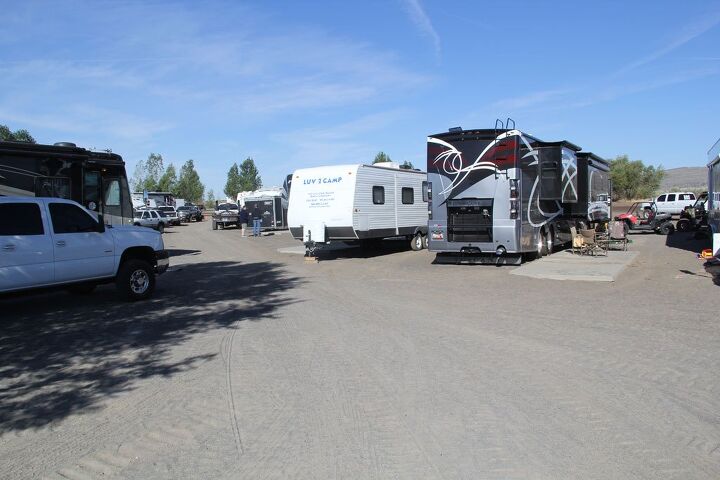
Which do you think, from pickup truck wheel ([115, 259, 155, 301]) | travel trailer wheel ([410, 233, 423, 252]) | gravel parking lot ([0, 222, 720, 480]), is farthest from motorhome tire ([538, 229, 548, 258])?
pickup truck wheel ([115, 259, 155, 301])

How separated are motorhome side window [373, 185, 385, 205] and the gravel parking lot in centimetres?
750

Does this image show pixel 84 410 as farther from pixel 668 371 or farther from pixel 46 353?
pixel 668 371

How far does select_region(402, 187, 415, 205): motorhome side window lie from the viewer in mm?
19469

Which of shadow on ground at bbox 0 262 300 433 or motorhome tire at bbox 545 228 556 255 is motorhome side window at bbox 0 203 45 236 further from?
motorhome tire at bbox 545 228 556 255

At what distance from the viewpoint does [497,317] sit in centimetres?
855

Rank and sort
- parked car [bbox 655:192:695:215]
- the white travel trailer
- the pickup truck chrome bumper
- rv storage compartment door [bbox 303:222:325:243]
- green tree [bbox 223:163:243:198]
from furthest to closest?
green tree [bbox 223:163:243:198], parked car [bbox 655:192:695:215], rv storage compartment door [bbox 303:222:325:243], the white travel trailer, the pickup truck chrome bumper

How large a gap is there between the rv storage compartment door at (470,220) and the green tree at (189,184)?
76.5 metres

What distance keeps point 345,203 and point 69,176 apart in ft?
23.6

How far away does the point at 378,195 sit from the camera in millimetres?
18047

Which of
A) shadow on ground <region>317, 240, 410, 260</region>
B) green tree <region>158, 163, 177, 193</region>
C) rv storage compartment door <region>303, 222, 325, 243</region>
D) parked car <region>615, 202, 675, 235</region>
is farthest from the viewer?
green tree <region>158, 163, 177, 193</region>

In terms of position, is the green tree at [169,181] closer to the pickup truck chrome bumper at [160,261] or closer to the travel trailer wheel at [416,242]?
the travel trailer wheel at [416,242]

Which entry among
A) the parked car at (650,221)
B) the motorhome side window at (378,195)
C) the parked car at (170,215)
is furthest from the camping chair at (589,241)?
the parked car at (170,215)

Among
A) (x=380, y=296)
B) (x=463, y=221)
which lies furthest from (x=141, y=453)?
(x=463, y=221)

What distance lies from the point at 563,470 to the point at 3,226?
8.49m
